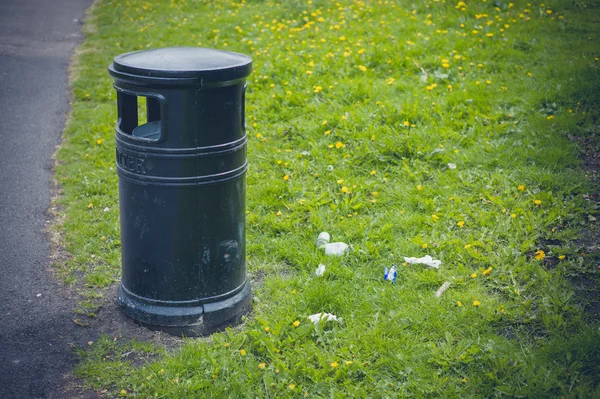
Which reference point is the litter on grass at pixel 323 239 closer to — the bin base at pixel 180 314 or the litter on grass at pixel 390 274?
the litter on grass at pixel 390 274

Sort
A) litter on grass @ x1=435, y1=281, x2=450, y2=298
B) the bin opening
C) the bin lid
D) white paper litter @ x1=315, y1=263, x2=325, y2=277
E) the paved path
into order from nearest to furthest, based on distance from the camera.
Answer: the bin lid < the paved path < the bin opening < litter on grass @ x1=435, y1=281, x2=450, y2=298 < white paper litter @ x1=315, y1=263, x2=325, y2=277

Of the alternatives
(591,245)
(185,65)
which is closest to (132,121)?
(185,65)

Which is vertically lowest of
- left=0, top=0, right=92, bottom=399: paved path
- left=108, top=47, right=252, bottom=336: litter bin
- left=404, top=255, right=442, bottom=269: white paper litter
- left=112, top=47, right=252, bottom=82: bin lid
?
left=0, top=0, right=92, bottom=399: paved path

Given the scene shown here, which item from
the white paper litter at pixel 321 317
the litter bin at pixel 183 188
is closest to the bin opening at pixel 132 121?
the litter bin at pixel 183 188

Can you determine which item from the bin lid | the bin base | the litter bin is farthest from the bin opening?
the bin base

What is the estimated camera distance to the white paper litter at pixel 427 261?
436 centimetres

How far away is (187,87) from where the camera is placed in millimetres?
3371

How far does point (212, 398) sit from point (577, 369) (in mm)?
1876

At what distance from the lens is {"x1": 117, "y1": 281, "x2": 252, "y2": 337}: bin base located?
12.3 feet

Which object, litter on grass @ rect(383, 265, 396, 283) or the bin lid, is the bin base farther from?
the bin lid

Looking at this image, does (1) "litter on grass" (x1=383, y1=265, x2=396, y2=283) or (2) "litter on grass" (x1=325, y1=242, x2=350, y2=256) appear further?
(2) "litter on grass" (x1=325, y1=242, x2=350, y2=256)

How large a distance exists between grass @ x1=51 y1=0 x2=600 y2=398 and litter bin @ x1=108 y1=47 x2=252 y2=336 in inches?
10.4

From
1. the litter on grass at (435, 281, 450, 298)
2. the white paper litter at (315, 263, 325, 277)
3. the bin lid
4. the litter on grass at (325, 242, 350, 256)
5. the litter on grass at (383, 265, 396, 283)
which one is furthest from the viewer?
the litter on grass at (325, 242, 350, 256)

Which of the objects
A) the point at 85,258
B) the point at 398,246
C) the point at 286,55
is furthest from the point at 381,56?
the point at 85,258
